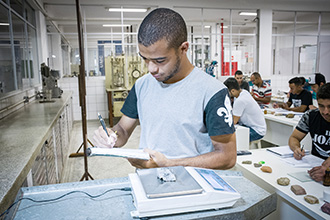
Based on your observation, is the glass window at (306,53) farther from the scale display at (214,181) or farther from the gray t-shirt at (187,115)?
the scale display at (214,181)

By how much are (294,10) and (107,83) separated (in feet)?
19.2

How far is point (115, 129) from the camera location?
53.2 inches

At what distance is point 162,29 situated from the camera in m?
1.06

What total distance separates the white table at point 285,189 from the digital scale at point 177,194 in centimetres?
77

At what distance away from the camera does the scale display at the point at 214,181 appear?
88 centimetres

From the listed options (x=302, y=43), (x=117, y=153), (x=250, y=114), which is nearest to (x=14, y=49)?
(x=250, y=114)

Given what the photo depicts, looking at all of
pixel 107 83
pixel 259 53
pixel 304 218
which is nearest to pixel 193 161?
pixel 304 218

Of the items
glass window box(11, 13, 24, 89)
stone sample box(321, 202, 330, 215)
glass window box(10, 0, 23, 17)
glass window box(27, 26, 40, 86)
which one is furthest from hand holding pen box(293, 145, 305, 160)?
glass window box(27, 26, 40, 86)

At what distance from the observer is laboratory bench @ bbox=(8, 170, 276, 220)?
0.85 metres

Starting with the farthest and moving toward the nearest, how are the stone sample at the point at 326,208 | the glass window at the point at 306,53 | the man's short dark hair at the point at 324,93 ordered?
the glass window at the point at 306,53
the man's short dark hair at the point at 324,93
the stone sample at the point at 326,208

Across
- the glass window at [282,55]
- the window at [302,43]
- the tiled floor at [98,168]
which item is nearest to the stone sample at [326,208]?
the tiled floor at [98,168]

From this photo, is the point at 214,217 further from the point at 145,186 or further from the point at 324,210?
the point at 324,210

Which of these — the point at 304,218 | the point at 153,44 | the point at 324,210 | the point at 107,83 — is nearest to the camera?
the point at 153,44

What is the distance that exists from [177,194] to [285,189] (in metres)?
1.08
